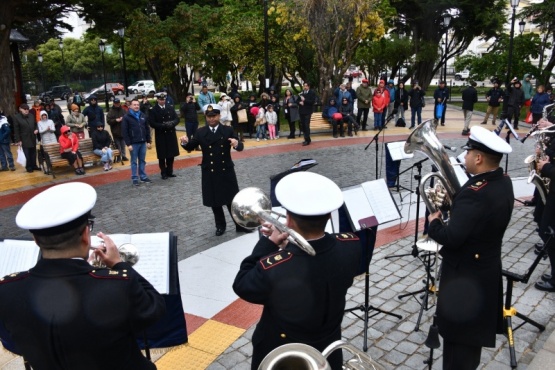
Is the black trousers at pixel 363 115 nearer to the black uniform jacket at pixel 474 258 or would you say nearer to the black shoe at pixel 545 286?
the black shoe at pixel 545 286

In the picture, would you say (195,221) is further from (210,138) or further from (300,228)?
(300,228)

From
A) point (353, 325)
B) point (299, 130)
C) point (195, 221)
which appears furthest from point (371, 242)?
point (299, 130)

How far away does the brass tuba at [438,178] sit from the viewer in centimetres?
382

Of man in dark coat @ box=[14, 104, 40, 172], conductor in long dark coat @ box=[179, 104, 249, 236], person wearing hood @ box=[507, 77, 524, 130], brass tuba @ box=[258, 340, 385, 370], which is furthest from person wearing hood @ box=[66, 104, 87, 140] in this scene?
person wearing hood @ box=[507, 77, 524, 130]

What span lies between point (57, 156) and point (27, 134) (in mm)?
1140

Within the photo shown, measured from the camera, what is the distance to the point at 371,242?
16.6 ft

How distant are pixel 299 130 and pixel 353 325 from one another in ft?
44.1

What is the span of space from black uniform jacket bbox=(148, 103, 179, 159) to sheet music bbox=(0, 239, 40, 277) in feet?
26.6

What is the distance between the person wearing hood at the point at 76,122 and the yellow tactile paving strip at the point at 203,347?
1009cm

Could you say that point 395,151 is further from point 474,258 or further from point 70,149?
point 70,149

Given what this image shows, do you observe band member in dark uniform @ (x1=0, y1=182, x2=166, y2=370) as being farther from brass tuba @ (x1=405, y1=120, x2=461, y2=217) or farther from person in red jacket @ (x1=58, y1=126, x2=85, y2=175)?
person in red jacket @ (x1=58, y1=126, x2=85, y2=175)

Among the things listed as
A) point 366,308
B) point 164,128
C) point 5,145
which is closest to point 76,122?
point 5,145

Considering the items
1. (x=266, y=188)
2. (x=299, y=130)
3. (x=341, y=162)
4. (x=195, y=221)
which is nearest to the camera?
(x=195, y=221)

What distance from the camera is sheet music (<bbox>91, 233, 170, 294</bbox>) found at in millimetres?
3750
